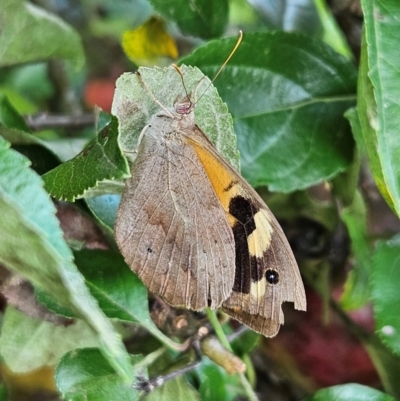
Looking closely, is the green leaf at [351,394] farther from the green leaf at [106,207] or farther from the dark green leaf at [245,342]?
the green leaf at [106,207]

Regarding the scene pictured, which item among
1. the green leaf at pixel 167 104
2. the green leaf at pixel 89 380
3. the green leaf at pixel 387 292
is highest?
the green leaf at pixel 167 104

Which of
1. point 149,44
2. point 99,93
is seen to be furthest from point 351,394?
point 99,93

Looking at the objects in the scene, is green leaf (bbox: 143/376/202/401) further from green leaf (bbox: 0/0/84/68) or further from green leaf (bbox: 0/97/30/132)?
green leaf (bbox: 0/0/84/68)

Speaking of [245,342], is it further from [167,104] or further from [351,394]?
[167,104]

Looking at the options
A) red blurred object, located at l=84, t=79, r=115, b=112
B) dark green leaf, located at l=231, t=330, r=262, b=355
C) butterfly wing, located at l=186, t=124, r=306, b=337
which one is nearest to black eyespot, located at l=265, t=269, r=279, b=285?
Result: butterfly wing, located at l=186, t=124, r=306, b=337

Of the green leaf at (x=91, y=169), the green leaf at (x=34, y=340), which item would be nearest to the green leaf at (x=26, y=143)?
the green leaf at (x=91, y=169)

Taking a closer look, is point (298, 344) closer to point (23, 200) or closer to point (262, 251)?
point (262, 251)
